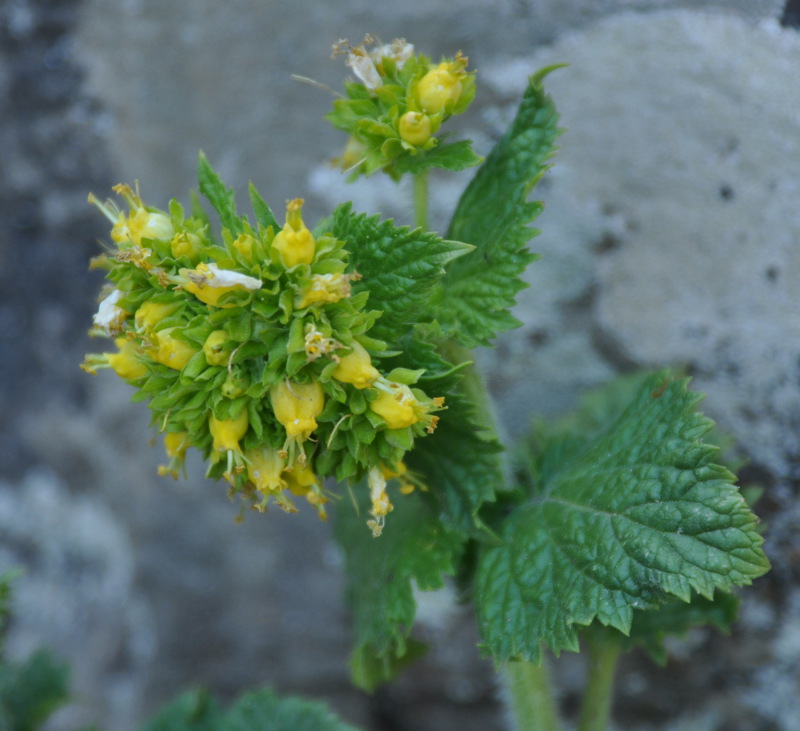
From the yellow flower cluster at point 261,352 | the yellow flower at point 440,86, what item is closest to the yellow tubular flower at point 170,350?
the yellow flower cluster at point 261,352

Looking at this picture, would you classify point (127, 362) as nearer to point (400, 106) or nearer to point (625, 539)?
point (400, 106)

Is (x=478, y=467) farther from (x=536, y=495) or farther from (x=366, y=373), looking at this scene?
(x=366, y=373)

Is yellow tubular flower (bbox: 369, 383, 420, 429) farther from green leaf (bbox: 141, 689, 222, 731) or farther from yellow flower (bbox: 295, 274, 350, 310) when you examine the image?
green leaf (bbox: 141, 689, 222, 731)

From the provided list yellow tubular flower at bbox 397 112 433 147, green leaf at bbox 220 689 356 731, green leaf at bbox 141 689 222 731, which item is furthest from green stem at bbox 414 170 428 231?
green leaf at bbox 141 689 222 731

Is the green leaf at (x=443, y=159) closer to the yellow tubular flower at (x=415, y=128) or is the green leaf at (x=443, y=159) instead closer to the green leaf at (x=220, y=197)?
the yellow tubular flower at (x=415, y=128)

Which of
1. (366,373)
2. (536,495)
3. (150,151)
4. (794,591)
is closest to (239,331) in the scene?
(366,373)
